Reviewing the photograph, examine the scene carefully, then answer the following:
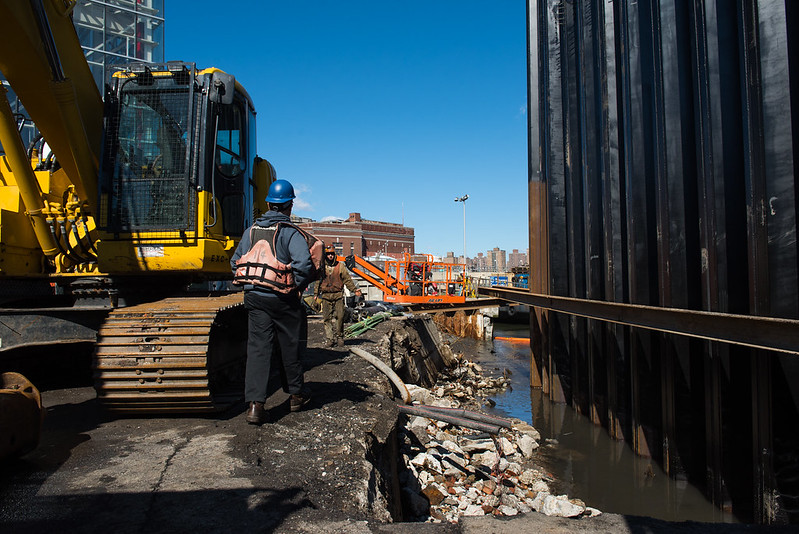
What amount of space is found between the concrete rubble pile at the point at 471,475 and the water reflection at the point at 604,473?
13.8 inches

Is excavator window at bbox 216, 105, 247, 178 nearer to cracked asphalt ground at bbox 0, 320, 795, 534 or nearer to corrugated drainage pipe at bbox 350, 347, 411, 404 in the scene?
cracked asphalt ground at bbox 0, 320, 795, 534

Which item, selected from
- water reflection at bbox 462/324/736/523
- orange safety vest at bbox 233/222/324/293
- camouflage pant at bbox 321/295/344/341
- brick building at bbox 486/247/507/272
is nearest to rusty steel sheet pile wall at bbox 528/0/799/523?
water reflection at bbox 462/324/736/523

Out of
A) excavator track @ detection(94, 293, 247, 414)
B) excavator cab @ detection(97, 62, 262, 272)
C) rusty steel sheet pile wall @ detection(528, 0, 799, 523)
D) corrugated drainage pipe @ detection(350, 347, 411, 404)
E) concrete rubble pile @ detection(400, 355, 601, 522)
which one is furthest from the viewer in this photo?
corrugated drainage pipe @ detection(350, 347, 411, 404)

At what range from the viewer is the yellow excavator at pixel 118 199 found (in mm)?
4008

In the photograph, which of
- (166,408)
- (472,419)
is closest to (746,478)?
(472,419)

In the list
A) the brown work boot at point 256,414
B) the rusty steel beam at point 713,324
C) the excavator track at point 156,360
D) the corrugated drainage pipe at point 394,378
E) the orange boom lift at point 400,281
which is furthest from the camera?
the orange boom lift at point 400,281

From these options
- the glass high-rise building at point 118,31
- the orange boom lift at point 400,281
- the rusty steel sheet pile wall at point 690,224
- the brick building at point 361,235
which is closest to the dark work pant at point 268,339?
the rusty steel sheet pile wall at point 690,224

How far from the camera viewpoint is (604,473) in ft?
18.7

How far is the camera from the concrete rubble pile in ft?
13.6

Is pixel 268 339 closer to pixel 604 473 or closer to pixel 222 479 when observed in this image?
pixel 222 479

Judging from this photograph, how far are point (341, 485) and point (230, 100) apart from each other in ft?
10.8

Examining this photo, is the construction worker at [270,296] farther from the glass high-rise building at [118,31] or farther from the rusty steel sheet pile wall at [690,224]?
the glass high-rise building at [118,31]

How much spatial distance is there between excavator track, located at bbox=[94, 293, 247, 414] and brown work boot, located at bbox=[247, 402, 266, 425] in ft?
0.95

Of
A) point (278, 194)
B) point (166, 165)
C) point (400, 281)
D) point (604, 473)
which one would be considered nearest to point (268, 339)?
point (278, 194)
